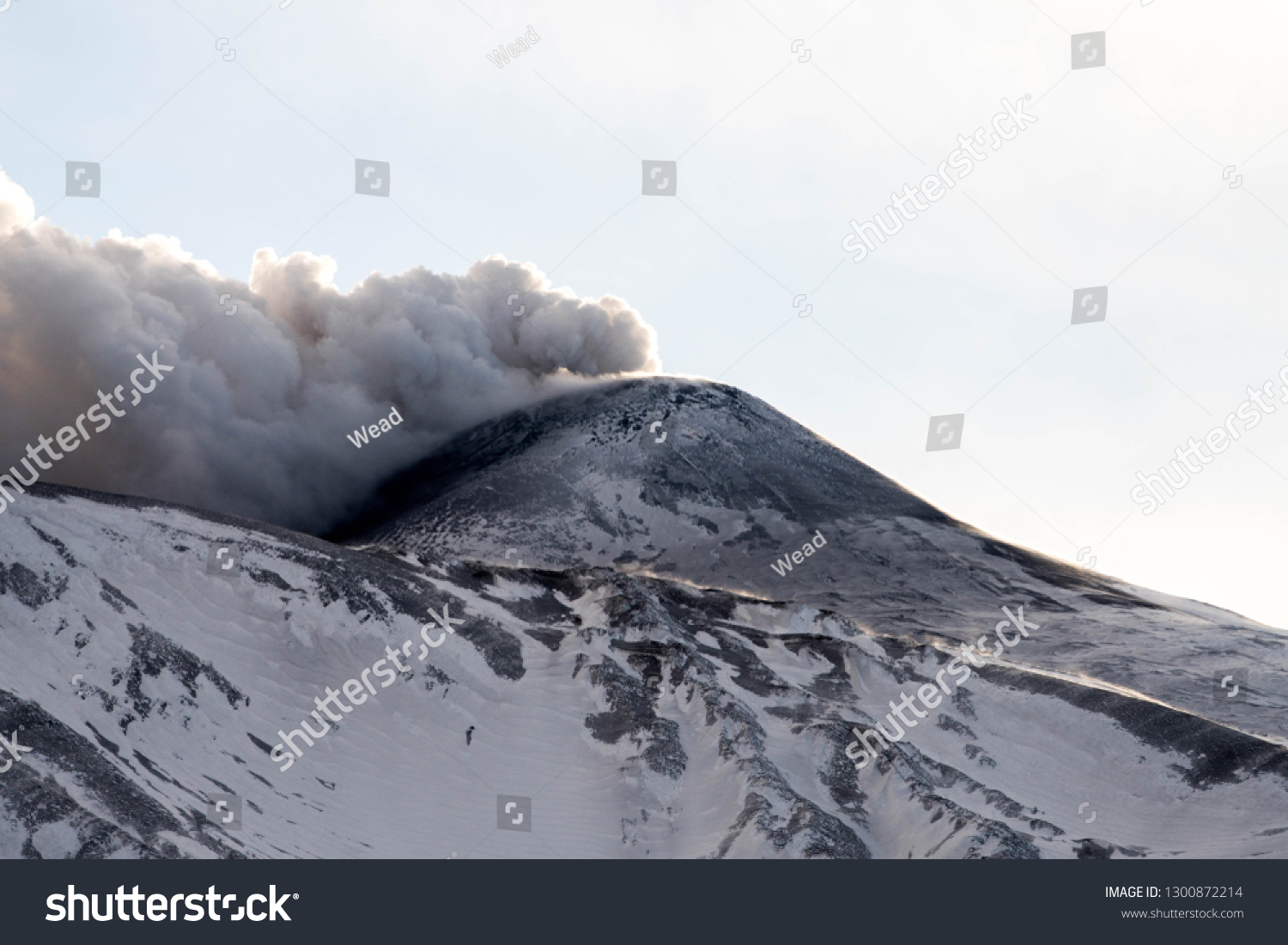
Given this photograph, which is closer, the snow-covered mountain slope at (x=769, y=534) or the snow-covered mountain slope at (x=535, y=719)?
the snow-covered mountain slope at (x=535, y=719)

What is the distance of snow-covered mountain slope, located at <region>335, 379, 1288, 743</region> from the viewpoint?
114438 millimetres

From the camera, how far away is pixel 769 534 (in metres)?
144

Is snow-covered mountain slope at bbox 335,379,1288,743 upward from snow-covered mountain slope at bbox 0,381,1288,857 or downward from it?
upward

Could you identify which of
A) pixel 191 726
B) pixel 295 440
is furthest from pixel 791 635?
pixel 295 440

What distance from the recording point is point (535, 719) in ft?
247

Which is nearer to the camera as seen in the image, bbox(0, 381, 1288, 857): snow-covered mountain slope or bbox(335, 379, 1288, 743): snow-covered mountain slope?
bbox(0, 381, 1288, 857): snow-covered mountain slope

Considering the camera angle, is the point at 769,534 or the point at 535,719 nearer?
the point at 535,719

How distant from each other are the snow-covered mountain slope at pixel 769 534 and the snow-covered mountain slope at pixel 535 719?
1.99 m

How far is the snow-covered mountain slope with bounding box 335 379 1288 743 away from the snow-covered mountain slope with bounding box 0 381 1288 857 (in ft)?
6.51

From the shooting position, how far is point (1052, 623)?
122875 millimetres

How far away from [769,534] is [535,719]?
7159 cm

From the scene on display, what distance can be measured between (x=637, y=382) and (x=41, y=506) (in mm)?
110580

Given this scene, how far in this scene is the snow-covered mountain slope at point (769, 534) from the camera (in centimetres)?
11444

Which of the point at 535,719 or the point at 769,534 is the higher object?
the point at 769,534
